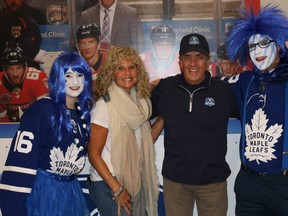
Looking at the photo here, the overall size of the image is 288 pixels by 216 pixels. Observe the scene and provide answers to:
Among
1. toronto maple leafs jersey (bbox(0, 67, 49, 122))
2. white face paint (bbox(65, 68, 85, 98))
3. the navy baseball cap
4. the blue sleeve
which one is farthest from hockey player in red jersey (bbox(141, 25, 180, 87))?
the blue sleeve

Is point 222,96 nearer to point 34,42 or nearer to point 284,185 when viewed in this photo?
point 284,185

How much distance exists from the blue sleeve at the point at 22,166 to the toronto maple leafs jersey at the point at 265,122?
3.49ft

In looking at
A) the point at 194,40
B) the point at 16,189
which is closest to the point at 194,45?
the point at 194,40

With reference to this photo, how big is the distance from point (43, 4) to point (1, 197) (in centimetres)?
160

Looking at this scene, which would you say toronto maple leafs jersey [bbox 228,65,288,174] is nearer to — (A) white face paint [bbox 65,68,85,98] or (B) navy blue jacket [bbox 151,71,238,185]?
(B) navy blue jacket [bbox 151,71,238,185]

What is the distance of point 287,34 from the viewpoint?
207 centimetres

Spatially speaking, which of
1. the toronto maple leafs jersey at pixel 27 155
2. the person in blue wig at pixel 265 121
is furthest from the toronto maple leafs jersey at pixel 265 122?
the toronto maple leafs jersey at pixel 27 155

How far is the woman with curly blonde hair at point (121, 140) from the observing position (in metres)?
2.04

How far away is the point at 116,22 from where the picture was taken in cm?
291

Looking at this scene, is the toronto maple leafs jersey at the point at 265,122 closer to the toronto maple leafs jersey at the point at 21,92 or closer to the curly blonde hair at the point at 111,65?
the curly blonde hair at the point at 111,65

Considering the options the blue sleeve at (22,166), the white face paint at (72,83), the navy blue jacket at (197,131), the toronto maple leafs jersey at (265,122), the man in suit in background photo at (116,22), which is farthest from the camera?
the man in suit in background photo at (116,22)

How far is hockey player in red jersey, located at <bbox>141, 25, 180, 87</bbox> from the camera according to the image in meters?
2.93

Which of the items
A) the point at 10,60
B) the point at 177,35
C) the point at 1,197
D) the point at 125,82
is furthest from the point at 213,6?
the point at 1,197

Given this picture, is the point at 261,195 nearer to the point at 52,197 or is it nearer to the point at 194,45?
the point at 194,45
